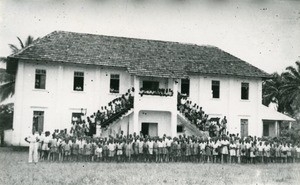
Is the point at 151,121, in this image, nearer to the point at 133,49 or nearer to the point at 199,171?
the point at 133,49

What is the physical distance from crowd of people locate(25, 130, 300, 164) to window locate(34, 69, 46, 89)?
476cm

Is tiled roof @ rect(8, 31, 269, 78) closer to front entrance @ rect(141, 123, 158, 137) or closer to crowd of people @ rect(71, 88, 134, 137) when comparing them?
crowd of people @ rect(71, 88, 134, 137)

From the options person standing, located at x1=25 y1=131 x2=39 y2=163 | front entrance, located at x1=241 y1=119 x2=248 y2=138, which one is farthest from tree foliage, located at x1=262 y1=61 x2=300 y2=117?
person standing, located at x1=25 y1=131 x2=39 y2=163

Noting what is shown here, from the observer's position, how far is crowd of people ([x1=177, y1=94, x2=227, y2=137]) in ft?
77.9

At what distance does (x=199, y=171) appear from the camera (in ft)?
54.9

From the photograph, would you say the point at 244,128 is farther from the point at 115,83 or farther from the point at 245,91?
the point at 115,83

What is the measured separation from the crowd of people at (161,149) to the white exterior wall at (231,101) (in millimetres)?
5356

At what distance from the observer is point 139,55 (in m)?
26.3

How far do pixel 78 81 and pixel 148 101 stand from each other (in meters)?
4.32

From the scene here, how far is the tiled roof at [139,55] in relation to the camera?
79.9 feet

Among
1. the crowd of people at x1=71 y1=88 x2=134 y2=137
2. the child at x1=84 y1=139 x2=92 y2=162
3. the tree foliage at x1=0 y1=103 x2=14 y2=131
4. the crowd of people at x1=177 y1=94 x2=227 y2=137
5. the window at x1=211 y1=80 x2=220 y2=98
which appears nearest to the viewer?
the child at x1=84 y1=139 x2=92 y2=162

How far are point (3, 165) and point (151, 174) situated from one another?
5.70 metres

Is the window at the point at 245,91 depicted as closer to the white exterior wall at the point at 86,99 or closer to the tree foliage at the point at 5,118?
the white exterior wall at the point at 86,99

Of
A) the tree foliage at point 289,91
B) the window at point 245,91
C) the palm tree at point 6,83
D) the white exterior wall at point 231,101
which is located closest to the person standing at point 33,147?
the white exterior wall at point 231,101
